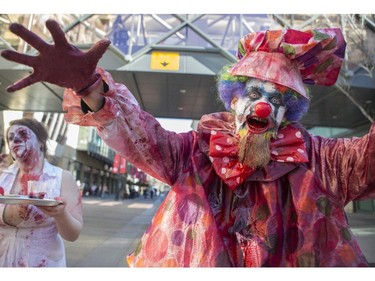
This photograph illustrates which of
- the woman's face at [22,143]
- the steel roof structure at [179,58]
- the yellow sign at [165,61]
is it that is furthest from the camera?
the yellow sign at [165,61]

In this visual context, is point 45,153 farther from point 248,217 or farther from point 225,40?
point 225,40

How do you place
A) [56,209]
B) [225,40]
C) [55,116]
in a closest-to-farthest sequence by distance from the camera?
[56,209], [225,40], [55,116]

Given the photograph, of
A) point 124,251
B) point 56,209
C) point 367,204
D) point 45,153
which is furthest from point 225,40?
point 367,204

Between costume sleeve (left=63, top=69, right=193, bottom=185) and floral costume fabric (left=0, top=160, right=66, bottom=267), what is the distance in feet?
2.26

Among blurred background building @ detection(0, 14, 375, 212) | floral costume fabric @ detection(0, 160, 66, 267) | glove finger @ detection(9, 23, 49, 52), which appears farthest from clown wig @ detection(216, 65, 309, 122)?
blurred background building @ detection(0, 14, 375, 212)

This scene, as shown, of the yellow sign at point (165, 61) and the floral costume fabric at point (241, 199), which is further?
the yellow sign at point (165, 61)

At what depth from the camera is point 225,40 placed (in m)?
5.64

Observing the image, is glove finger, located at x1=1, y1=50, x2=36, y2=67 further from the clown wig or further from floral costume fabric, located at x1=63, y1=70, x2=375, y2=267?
the clown wig

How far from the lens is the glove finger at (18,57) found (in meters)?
0.83

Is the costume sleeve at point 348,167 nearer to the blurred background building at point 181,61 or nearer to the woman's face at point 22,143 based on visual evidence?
the woman's face at point 22,143

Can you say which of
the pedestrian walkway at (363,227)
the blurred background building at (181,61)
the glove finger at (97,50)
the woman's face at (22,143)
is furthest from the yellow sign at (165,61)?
the glove finger at (97,50)

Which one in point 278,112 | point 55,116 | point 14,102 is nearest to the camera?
point 278,112

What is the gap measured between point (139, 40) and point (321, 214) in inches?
214

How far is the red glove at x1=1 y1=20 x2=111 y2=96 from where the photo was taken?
85 cm
